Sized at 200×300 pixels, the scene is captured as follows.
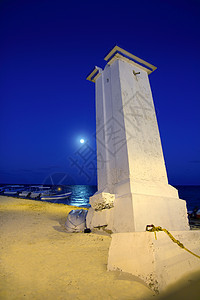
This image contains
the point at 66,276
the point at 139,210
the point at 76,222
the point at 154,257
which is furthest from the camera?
the point at 76,222

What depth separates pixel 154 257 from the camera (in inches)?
74.5

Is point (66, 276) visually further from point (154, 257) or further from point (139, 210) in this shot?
point (139, 210)

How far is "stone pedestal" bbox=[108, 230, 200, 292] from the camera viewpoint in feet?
6.20

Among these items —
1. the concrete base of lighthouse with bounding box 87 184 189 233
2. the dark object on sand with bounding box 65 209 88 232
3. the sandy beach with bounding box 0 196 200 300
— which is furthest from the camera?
the dark object on sand with bounding box 65 209 88 232

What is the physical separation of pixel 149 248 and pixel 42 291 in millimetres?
1534

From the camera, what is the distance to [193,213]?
13453 millimetres

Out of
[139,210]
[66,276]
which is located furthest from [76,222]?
[66,276]

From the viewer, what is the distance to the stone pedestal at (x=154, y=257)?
1.89 m

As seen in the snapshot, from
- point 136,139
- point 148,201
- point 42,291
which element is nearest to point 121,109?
point 136,139

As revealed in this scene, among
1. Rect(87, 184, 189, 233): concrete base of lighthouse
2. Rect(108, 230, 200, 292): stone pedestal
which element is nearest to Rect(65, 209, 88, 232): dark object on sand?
Rect(87, 184, 189, 233): concrete base of lighthouse

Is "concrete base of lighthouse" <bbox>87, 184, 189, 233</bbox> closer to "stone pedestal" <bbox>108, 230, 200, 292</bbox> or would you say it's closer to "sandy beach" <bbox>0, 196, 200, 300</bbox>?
"sandy beach" <bbox>0, 196, 200, 300</bbox>

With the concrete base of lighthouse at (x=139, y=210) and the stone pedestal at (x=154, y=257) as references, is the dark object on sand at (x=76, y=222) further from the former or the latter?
the stone pedestal at (x=154, y=257)

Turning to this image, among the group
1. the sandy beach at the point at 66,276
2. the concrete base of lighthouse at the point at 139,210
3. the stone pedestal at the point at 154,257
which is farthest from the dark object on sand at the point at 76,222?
the stone pedestal at the point at 154,257

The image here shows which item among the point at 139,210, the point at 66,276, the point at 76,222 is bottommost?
the point at 66,276
